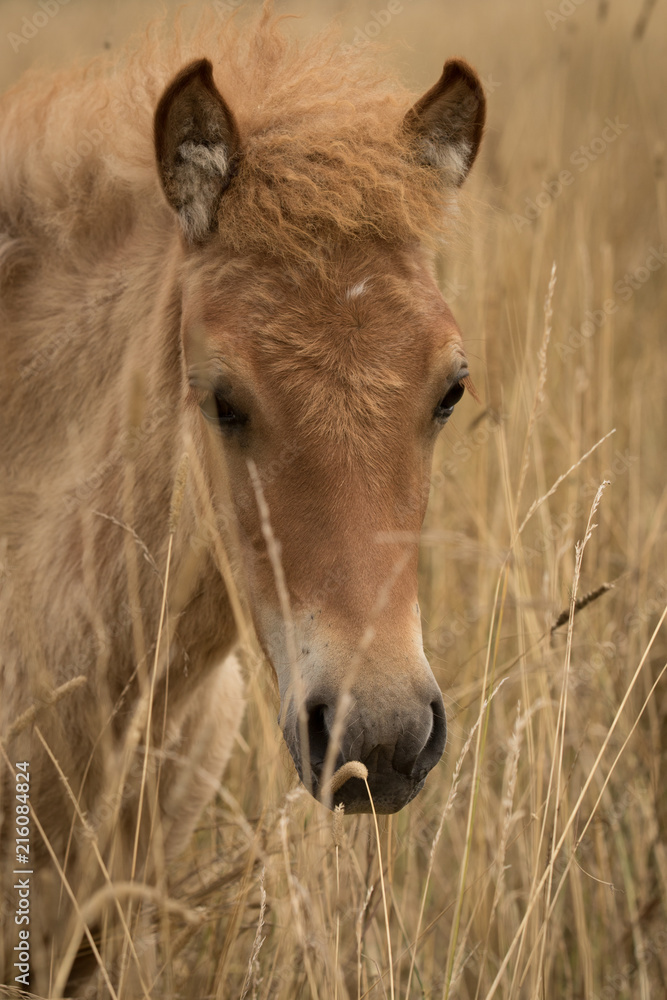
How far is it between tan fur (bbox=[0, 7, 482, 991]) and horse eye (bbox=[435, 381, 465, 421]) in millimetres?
86

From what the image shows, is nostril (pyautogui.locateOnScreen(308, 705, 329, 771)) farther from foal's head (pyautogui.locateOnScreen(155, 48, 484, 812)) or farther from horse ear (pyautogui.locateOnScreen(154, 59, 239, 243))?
horse ear (pyautogui.locateOnScreen(154, 59, 239, 243))

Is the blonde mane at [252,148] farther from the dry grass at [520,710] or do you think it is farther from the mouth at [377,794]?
the mouth at [377,794]

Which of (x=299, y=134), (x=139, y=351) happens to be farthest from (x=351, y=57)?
(x=139, y=351)

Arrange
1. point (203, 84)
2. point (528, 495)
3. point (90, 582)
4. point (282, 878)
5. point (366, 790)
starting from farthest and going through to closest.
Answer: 1. point (528, 495)
2. point (282, 878)
3. point (90, 582)
4. point (203, 84)
5. point (366, 790)

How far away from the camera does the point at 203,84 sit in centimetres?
203

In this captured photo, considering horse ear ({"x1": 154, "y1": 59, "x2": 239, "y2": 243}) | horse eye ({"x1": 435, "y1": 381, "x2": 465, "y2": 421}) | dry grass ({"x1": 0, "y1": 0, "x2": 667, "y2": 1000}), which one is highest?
horse ear ({"x1": 154, "y1": 59, "x2": 239, "y2": 243})

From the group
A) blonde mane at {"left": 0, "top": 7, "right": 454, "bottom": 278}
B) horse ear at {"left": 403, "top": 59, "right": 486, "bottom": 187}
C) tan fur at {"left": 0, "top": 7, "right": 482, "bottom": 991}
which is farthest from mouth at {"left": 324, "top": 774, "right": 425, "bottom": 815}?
horse ear at {"left": 403, "top": 59, "right": 486, "bottom": 187}

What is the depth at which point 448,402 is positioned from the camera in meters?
2.21

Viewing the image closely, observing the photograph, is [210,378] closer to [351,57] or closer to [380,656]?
[380,656]

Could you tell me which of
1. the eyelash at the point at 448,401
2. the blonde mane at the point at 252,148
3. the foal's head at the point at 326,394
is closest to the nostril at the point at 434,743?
the foal's head at the point at 326,394

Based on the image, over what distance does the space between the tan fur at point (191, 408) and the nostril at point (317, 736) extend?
0.28 feet

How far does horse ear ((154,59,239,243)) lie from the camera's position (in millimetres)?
2061

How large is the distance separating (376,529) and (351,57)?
1757mm

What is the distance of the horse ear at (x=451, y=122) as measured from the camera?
2.26 m
